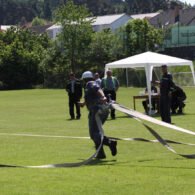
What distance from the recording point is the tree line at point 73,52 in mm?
68688

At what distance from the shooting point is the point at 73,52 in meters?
69.9

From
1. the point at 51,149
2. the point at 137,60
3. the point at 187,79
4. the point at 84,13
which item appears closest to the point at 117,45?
the point at 84,13

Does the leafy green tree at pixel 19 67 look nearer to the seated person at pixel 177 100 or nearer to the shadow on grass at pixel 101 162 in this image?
the seated person at pixel 177 100

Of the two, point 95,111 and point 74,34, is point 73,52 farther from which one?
point 95,111

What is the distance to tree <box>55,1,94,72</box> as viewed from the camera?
6925 cm

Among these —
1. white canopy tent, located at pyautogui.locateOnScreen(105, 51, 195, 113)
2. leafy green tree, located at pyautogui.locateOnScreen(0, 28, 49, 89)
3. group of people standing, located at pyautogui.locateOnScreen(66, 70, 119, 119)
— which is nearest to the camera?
group of people standing, located at pyautogui.locateOnScreen(66, 70, 119, 119)

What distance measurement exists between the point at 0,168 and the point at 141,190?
9.80 ft

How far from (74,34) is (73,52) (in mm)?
2357

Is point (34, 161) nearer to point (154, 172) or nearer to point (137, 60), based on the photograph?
point (154, 172)

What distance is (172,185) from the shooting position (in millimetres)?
7246

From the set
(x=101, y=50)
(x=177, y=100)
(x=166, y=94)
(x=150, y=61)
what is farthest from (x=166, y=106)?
(x=101, y=50)

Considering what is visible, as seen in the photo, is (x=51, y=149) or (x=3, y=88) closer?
(x=51, y=149)

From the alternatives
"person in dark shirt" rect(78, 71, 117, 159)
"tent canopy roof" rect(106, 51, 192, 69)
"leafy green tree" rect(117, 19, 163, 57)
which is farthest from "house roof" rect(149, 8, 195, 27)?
"person in dark shirt" rect(78, 71, 117, 159)

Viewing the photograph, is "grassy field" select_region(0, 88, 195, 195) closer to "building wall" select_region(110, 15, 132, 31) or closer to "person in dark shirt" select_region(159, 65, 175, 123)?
"person in dark shirt" select_region(159, 65, 175, 123)
